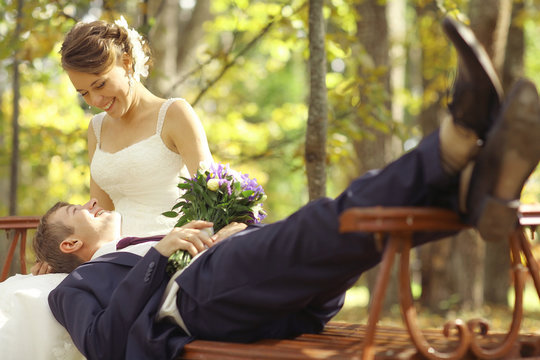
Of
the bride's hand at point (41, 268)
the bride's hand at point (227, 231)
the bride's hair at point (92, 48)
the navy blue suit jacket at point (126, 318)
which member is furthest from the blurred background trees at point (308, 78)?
the navy blue suit jacket at point (126, 318)

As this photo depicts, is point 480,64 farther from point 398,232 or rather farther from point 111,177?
point 111,177

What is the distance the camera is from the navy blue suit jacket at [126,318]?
102 inches

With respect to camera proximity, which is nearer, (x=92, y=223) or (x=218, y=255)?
(x=218, y=255)

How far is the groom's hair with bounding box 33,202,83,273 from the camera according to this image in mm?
3148

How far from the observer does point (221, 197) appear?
294 centimetres

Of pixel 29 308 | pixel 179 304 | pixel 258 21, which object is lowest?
pixel 29 308

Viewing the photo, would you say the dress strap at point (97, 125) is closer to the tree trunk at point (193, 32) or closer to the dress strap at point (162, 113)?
the dress strap at point (162, 113)

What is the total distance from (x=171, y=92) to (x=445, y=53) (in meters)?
4.21

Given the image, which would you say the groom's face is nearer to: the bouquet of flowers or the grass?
the bouquet of flowers

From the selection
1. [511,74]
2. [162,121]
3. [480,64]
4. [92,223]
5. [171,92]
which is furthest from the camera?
[511,74]

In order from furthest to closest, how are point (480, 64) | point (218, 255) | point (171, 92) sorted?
point (171, 92), point (218, 255), point (480, 64)

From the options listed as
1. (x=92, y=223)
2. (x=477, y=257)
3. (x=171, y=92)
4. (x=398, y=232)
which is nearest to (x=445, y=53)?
(x=477, y=257)

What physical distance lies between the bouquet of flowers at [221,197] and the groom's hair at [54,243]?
0.61m

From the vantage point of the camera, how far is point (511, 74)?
8.92 m
